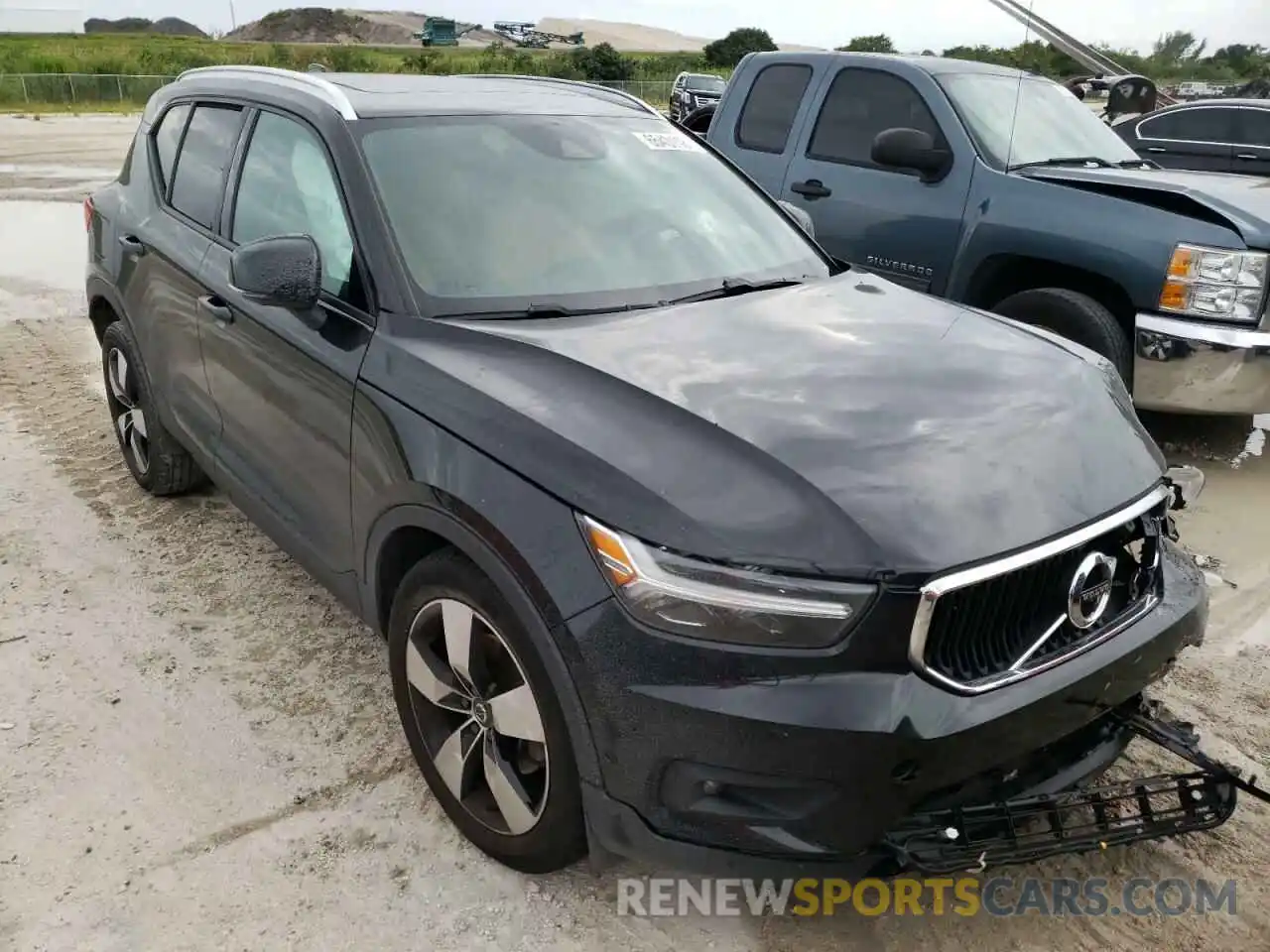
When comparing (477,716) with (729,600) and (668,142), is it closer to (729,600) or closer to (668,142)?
(729,600)

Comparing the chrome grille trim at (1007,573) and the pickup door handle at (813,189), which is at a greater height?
the pickup door handle at (813,189)

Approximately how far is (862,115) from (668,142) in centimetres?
287

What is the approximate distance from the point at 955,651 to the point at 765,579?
1.34 feet

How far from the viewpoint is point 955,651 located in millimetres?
2016

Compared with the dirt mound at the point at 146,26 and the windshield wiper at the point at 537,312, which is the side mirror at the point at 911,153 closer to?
the windshield wiper at the point at 537,312

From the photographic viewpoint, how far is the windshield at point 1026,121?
5.62 metres

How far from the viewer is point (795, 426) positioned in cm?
222

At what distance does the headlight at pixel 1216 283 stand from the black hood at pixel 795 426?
223cm

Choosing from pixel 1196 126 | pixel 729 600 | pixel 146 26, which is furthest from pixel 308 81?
pixel 146 26

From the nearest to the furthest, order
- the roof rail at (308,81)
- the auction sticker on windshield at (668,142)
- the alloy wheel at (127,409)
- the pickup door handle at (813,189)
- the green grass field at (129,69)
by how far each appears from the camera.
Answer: the roof rail at (308,81) → the auction sticker on windshield at (668,142) → the alloy wheel at (127,409) → the pickup door handle at (813,189) → the green grass field at (129,69)

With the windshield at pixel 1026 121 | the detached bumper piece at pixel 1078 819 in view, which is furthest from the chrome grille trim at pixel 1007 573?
the windshield at pixel 1026 121

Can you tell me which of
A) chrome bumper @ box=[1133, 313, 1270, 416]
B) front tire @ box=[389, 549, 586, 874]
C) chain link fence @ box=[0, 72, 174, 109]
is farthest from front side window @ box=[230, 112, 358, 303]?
chain link fence @ box=[0, 72, 174, 109]

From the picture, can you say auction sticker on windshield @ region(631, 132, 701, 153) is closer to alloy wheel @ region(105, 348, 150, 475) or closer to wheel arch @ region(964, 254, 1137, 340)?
wheel arch @ region(964, 254, 1137, 340)

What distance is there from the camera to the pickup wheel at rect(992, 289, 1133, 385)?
4.88 m
